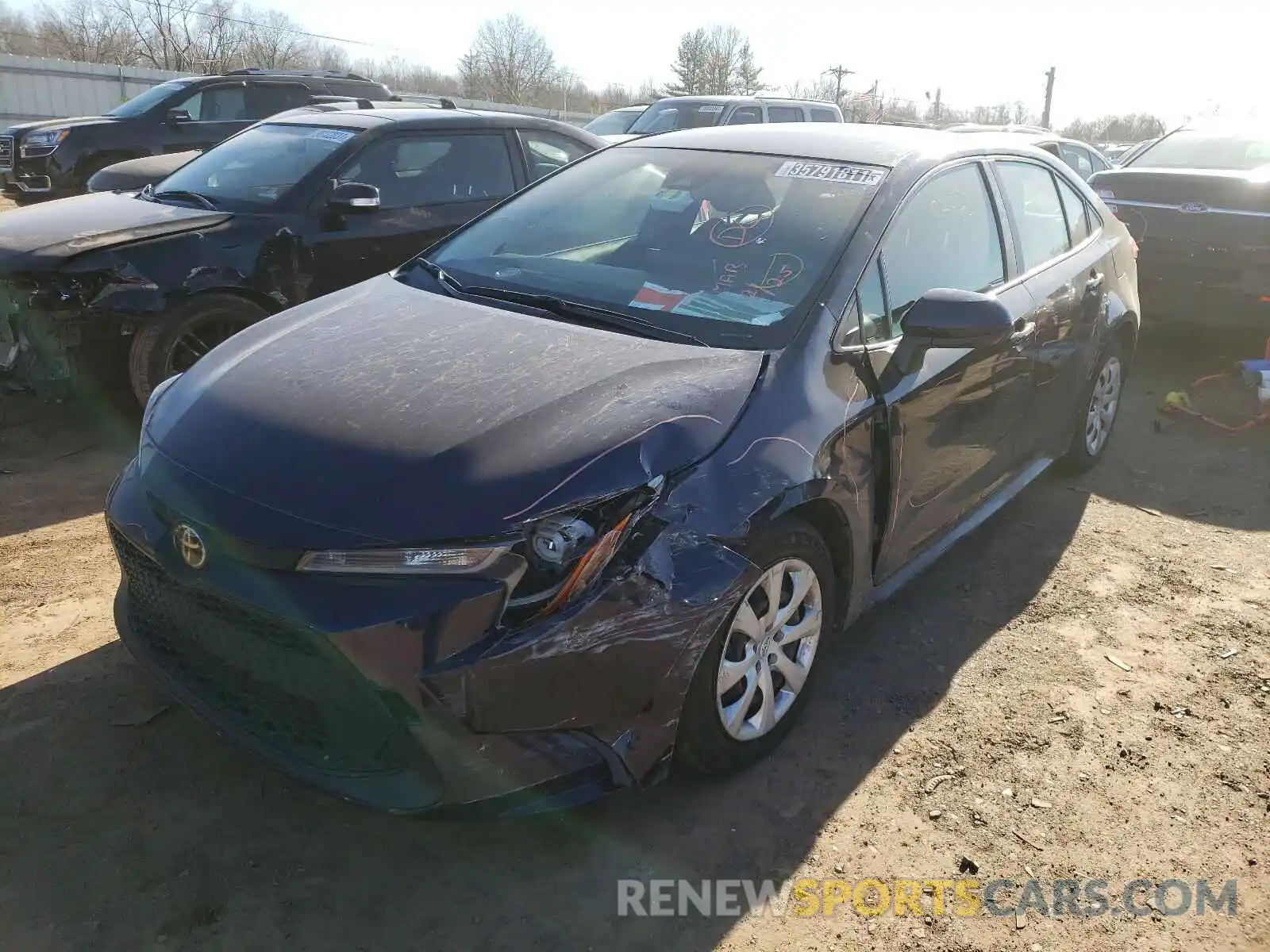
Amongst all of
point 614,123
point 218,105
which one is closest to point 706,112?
point 614,123

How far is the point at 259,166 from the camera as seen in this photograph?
576 centimetres

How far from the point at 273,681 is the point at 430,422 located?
708 millimetres

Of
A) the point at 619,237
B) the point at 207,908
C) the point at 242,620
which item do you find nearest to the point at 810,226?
the point at 619,237

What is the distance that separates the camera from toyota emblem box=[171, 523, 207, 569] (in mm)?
2270

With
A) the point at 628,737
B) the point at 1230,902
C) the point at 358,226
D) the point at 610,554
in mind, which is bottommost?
the point at 1230,902

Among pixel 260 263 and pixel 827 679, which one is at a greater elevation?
pixel 260 263

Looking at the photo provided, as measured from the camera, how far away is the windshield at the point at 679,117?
12727mm

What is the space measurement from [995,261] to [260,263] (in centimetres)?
368

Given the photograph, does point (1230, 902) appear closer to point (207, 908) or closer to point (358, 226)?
point (207, 908)

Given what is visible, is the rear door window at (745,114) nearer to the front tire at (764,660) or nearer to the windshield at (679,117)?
the windshield at (679,117)

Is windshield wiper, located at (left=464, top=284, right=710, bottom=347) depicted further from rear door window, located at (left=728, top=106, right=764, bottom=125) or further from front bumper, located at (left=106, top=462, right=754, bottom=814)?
rear door window, located at (left=728, top=106, right=764, bottom=125)

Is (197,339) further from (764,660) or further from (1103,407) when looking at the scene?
(1103,407)

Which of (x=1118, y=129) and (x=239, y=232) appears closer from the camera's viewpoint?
(x=239, y=232)

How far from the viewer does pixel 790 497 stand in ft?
8.44
